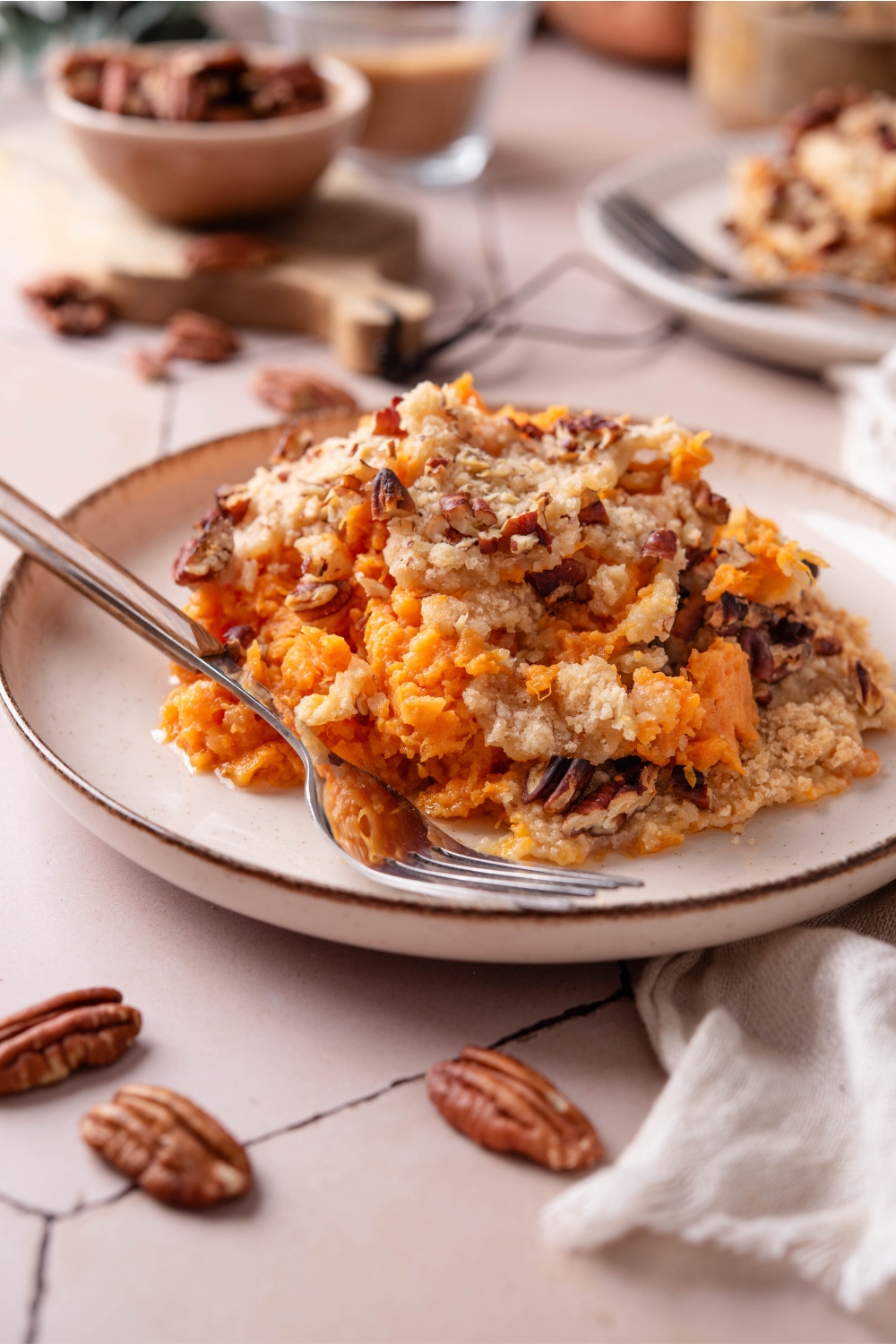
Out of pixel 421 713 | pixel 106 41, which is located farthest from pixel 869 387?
pixel 106 41

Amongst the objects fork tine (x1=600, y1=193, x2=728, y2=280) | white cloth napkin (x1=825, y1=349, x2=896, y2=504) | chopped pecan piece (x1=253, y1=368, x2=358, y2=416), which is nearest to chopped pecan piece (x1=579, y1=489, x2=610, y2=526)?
white cloth napkin (x1=825, y1=349, x2=896, y2=504)

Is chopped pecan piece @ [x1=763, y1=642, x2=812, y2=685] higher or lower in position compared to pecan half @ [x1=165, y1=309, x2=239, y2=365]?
higher

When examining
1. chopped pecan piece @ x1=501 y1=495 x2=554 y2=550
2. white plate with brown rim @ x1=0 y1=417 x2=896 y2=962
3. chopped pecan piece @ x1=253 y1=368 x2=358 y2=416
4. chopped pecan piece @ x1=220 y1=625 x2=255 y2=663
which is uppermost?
chopped pecan piece @ x1=501 y1=495 x2=554 y2=550

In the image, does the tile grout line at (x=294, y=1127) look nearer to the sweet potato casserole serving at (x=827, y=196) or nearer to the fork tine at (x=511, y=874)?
the fork tine at (x=511, y=874)

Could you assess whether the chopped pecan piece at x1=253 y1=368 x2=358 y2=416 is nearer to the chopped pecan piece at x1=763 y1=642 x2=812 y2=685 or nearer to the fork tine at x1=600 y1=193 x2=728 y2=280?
the fork tine at x1=600 y1=193 x2=728 y2=280

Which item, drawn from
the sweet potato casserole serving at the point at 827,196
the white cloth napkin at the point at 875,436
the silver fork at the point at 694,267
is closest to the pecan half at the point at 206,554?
the white cloth napkin at the point at 875,436

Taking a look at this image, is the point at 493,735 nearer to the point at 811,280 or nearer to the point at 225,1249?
the point at 225,1249
